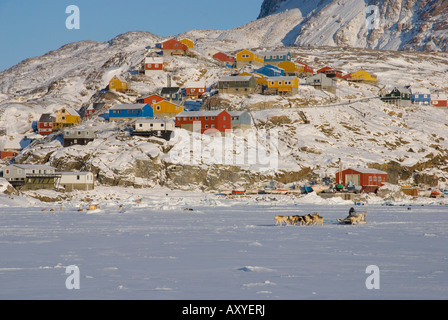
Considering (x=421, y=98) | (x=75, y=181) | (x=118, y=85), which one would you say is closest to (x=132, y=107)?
(x=118, y=85)

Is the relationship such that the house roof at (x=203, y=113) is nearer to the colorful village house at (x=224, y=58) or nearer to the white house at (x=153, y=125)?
the white house at (x=153, y=125)

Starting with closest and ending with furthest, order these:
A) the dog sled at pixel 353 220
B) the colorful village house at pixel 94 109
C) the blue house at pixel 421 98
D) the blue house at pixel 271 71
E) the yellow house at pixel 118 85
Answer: the dog sled at pixel 353 220 → the colorful village house at pixel 94 109 → the blue house at pixel 421 98 → the yellow house at pixel 118 85 → the blue house at pixel 271 71

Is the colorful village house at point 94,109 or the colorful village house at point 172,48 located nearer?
the colorful village house at point 94,109

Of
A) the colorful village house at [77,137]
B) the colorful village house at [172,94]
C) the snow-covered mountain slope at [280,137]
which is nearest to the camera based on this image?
the snow-covered mountain slope at [280,137]

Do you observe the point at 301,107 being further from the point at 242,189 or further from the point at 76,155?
the point at 76,155

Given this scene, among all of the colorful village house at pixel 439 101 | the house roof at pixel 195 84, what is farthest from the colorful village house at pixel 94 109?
the colorful village house at pixel 439 101

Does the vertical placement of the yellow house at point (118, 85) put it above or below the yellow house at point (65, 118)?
above

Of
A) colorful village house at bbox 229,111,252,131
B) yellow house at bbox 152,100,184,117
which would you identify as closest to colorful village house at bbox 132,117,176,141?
yellow house at bbox 152,100,184,117

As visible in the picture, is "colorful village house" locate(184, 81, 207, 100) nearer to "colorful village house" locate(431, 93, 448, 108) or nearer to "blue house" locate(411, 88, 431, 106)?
"blue house" locate(411, 88, 431, 106)

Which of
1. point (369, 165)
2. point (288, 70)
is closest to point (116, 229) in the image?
point (369, 165)
